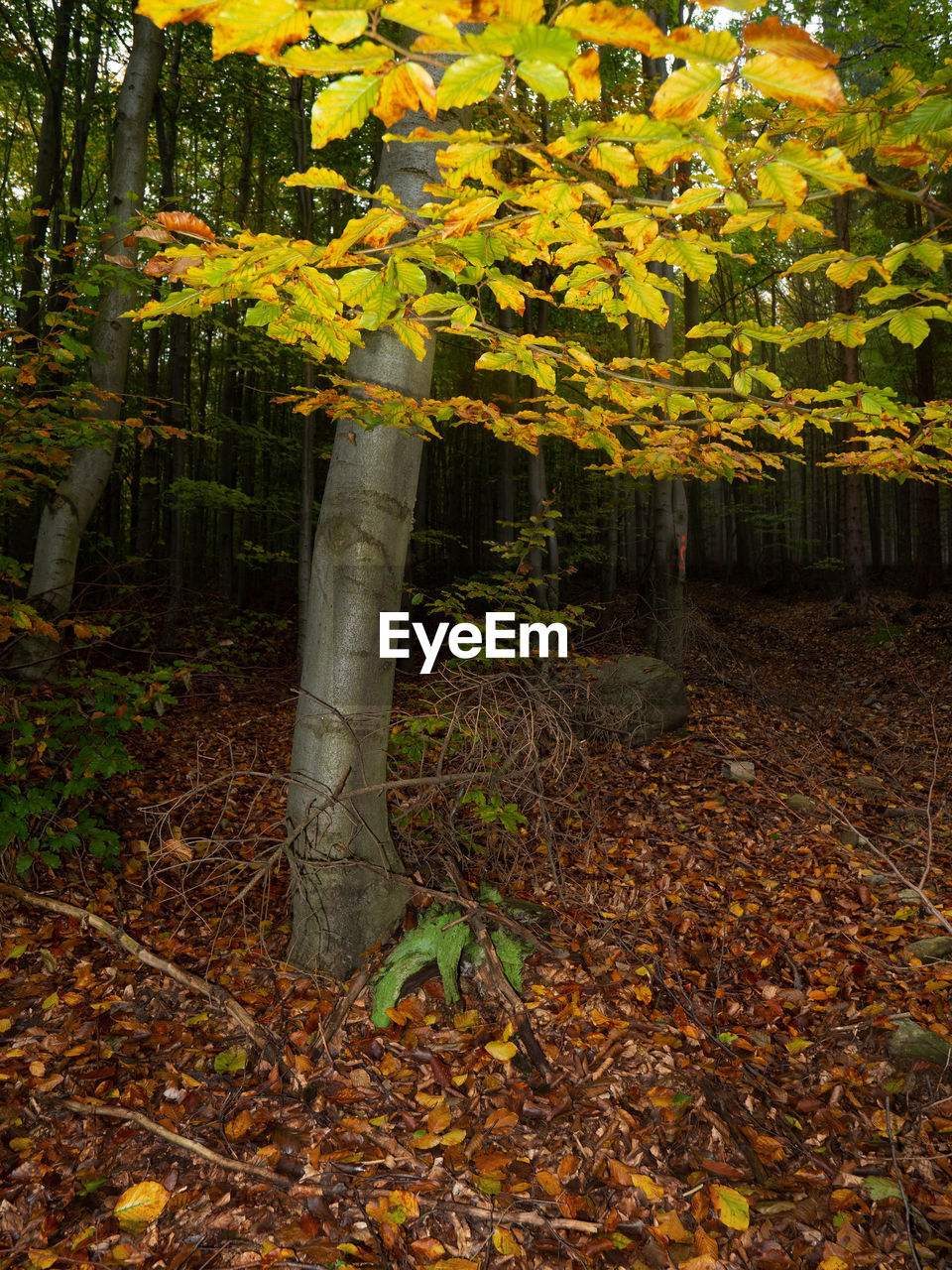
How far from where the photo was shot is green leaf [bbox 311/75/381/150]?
1.23 m

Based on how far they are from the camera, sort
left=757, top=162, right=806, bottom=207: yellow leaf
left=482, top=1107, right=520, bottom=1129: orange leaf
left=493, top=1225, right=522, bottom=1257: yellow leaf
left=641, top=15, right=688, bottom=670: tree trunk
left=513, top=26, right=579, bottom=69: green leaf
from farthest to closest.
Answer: left=641, top=15, right=688, bottom=670: tree trunk, left=482, top=1107, right=520, bottom=1129: orange leaf, left=493, top=1225, right=522, bottom=1257: yellow leaf, left=757, top=162, right=806, bottom=207: yellow leaf, left=513, top=26, right=579, bottom=69: green leaf

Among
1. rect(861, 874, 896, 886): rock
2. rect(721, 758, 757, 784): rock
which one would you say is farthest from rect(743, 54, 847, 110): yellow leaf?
rect(721, 758, 757, 784): rock

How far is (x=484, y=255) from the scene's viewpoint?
1.94 m

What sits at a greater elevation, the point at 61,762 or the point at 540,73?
the point at 540,73

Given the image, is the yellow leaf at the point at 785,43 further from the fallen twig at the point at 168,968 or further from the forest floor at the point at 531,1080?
the fallen twig at the point at 168,968

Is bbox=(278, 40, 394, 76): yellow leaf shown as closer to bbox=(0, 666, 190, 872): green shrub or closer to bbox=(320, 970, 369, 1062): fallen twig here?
bbox=(320, 970, 369, 1062): fallen twig

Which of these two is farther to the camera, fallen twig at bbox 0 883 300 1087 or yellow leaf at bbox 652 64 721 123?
fallen twig at bbox 0 883 300 1087

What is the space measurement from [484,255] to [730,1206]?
121 inches

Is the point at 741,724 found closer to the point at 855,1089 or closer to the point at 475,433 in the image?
the point at 855,1089

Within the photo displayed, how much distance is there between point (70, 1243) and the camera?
6.64ft

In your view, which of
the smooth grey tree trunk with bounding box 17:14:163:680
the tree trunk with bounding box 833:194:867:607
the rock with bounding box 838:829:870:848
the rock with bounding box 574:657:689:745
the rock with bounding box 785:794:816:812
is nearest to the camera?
the rock with bounding box 838:829:870:848

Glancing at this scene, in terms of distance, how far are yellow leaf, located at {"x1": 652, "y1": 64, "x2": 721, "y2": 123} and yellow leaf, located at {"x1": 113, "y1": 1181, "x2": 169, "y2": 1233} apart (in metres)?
3.27

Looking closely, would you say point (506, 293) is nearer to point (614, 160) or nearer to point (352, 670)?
point (614, 160)

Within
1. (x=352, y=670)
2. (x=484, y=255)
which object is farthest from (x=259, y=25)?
(x=352, y=670)
